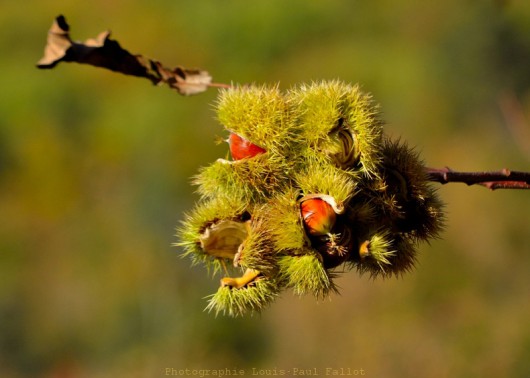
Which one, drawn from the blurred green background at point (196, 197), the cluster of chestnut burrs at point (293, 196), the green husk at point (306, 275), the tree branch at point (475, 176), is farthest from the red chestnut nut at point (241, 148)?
the blurred green background at point (196, 197)

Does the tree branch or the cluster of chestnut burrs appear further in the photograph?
the tree branch

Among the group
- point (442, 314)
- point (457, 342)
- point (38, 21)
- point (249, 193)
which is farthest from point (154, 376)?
point (38, 21)

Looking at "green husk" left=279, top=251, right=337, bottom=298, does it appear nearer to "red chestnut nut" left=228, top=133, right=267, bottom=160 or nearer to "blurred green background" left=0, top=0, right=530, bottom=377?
"red chestnut nut" left=228, top=133, right=267, bottom=160

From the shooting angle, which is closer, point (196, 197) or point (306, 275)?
point (306, 275)

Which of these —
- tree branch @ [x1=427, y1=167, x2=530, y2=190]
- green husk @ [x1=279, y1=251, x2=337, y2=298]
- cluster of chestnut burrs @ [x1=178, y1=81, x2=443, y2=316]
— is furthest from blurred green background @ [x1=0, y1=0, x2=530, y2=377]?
green husk @ [x1=279, y1=251, x2=337, y2=298]

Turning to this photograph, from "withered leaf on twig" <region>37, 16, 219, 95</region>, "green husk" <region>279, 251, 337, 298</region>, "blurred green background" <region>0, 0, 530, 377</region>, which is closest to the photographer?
"green husk" <region>279, 251, 337, 298</region>

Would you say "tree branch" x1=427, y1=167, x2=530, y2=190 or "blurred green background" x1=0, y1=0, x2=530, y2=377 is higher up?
"blurred green background" x1=0, y1=0, x2=530, y2=377

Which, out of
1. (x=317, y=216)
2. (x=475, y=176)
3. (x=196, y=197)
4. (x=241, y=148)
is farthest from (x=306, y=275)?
(x=196, y=197)

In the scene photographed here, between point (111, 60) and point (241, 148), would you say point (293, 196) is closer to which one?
point (241, 148)
